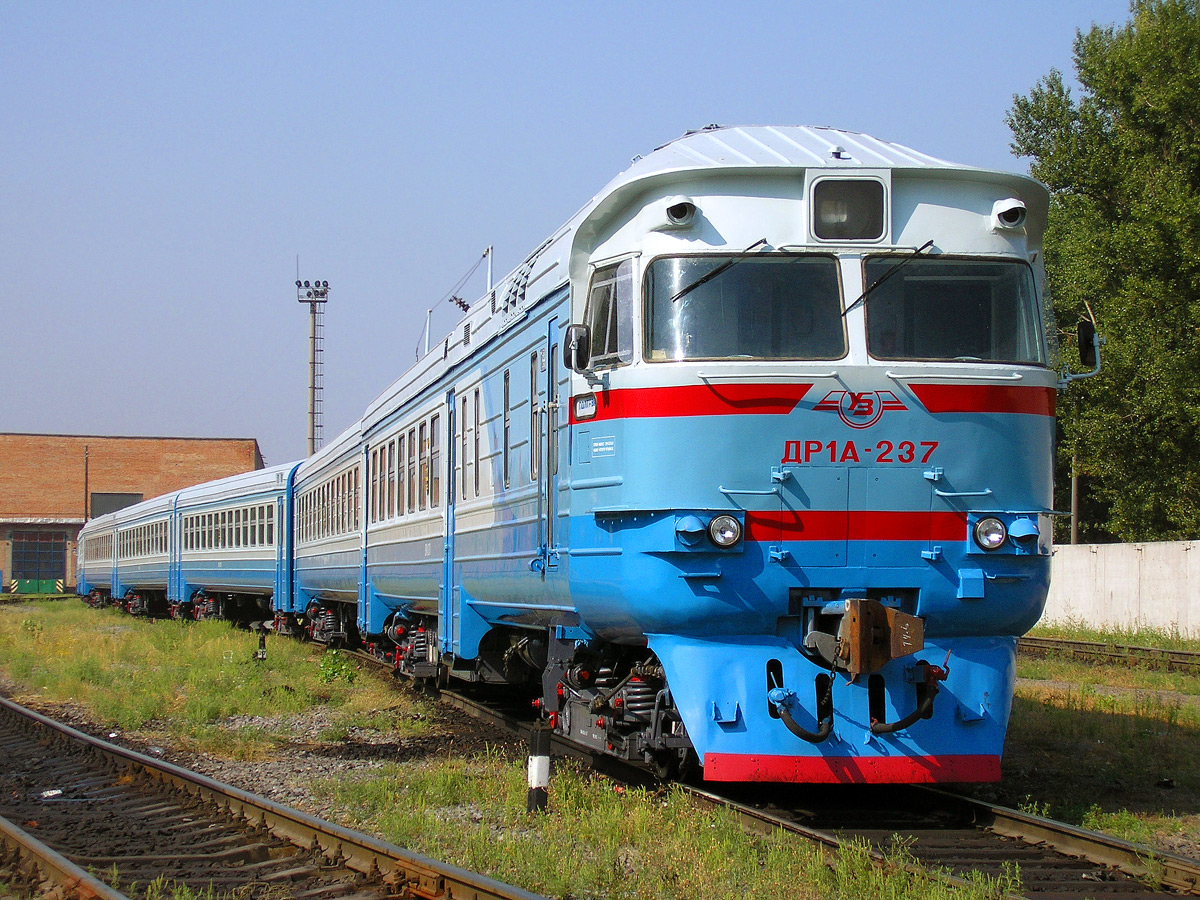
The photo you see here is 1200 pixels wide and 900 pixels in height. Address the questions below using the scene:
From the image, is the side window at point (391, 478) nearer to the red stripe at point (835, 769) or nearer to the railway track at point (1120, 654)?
the red stripe at point (835, 769)

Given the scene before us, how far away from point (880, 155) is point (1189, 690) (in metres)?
9.31

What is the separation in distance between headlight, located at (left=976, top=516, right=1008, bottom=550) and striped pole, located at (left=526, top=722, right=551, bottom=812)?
9.22 ft

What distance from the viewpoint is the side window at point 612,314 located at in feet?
23.5

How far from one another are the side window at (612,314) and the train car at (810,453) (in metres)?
0.02

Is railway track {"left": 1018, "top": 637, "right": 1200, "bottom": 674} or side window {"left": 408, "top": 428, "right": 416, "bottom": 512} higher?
side window {"left": 408, "top": 428, "right": 416, "bottom": 512}

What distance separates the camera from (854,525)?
6902 millimetres

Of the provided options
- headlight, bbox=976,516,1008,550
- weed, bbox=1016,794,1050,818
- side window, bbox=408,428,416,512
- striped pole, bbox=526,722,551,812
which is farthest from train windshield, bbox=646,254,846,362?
side window, bbox=408,428,416,512

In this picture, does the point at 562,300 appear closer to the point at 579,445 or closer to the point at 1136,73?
the point at 579,445

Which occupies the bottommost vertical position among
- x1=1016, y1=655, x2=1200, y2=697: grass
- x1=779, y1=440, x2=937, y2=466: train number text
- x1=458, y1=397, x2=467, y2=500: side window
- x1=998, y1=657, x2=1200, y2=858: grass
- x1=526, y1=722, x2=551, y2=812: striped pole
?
x1=1016, y1=655, x2=1200, y2=697: grass

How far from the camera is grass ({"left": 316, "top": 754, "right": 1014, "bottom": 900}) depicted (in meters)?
5.62

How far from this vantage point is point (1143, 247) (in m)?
26.3

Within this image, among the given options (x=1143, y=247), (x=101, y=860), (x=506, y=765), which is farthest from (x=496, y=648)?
(x=1143, y=247)

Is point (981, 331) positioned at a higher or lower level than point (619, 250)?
lower

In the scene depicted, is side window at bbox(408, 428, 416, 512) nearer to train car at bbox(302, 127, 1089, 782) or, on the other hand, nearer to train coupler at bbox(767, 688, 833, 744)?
train car at bbox(302, 127, 1089, 782)
